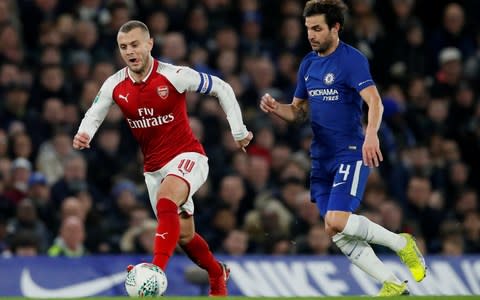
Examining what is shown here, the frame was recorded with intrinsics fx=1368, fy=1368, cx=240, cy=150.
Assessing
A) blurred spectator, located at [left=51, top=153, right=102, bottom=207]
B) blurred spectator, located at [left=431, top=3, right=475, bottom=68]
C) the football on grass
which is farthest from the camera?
blurred spectator, located at [left=431, top=3, right=475, bottom=68]

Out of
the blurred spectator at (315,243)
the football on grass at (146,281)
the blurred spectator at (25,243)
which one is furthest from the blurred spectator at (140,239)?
the football on grass at (146,281)

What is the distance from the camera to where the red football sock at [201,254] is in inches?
464

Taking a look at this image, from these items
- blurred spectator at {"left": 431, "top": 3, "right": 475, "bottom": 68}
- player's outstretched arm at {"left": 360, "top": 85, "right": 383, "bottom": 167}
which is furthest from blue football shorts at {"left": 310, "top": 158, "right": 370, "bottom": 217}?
blurred spectator at {"left": 431, "top": 3, "right": 475, "bottom": 68}

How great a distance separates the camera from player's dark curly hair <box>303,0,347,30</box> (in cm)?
1155

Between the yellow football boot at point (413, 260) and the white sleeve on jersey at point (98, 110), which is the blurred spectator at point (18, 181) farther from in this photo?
the yellow football boot at point (413, 260)

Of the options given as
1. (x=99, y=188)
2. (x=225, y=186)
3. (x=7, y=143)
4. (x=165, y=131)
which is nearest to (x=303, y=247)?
(x=225, y=186)

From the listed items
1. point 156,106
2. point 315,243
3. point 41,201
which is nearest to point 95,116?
point 156,106

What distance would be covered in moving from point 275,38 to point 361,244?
28.0ft

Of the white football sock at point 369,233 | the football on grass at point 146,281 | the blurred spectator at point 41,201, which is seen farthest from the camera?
the blurred spectator at point 41,201

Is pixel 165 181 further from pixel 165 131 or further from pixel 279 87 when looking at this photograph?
pixel 279 87

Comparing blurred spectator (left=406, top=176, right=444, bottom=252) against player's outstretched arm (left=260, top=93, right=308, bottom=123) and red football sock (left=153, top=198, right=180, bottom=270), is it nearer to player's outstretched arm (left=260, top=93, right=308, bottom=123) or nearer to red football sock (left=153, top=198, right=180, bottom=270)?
player's outstretched arm (left=260, top=93, right=308, bottom=123)

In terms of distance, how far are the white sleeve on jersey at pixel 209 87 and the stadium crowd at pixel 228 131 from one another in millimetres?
3701

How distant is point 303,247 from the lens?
51.7 ft

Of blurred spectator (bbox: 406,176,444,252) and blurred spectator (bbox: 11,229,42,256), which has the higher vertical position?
blurred spectator (bbox: 11,229,42,256)
